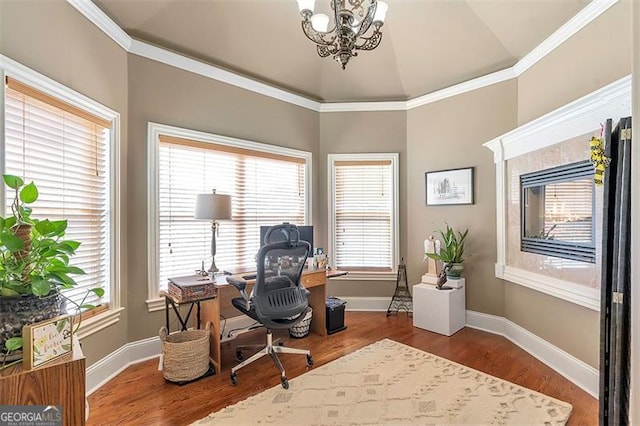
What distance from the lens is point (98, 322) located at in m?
2.47

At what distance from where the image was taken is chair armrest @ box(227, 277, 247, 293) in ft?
8.72

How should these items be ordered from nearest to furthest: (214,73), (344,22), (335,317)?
(344,22), (214,73), (335,317)

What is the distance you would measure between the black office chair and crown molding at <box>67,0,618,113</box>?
6.32ft

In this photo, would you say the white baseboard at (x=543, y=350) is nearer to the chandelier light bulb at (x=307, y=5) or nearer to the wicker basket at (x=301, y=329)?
the wicker basket at (x=301, y=329)

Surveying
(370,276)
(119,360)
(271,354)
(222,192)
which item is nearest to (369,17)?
(222,192)

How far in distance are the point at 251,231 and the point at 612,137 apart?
10.6 ft

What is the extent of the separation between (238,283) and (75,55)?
208cm

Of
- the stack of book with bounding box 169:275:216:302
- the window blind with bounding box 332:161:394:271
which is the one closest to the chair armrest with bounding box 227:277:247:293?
the stack of book with bounding box 169:275:216:302

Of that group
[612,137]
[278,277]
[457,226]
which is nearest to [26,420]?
[278,277]

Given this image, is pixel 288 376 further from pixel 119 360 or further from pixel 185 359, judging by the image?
pixel 119 360

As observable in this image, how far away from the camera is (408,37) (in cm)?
344

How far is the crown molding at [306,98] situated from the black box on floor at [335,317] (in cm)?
257

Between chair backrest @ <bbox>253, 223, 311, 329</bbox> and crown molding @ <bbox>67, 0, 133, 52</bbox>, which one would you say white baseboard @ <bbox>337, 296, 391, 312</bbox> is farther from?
crown molding @ <bbox>67, 0, 133, 52</bbox>

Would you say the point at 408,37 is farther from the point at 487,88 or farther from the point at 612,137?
the point at 612,137
